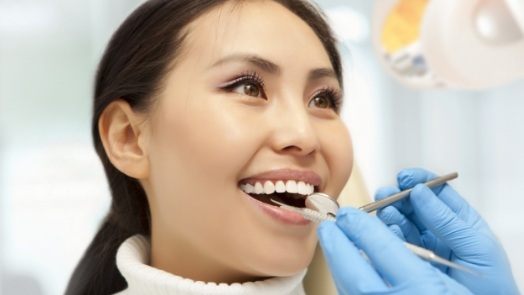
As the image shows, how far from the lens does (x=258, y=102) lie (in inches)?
41.1

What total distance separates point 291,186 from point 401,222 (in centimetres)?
30

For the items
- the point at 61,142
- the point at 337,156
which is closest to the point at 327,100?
the point at 337,156

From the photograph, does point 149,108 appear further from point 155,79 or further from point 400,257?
A: point 400,257

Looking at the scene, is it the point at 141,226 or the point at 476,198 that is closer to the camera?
the point at 141,226

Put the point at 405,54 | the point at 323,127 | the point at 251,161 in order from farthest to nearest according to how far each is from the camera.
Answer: the point at 405,54, the point at 323,127, the point at 251,161

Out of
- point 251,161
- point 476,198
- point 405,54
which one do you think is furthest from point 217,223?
point 476,198

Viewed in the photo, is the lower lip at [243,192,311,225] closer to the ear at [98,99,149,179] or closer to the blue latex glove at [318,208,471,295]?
the blue latex glove at [318,208,471,295]

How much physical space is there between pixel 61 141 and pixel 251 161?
1265 mm

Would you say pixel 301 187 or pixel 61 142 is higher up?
pixel 301 187

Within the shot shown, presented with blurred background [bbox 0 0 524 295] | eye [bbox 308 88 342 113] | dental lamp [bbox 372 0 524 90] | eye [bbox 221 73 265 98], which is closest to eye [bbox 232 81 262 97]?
eye [bbox 221 73 265 98]

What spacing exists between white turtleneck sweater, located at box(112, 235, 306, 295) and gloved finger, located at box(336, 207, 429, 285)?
26cm

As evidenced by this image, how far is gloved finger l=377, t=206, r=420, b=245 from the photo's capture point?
3.86 feet

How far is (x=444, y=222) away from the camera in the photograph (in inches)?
41.8

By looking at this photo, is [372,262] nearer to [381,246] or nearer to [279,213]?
[381,246]
